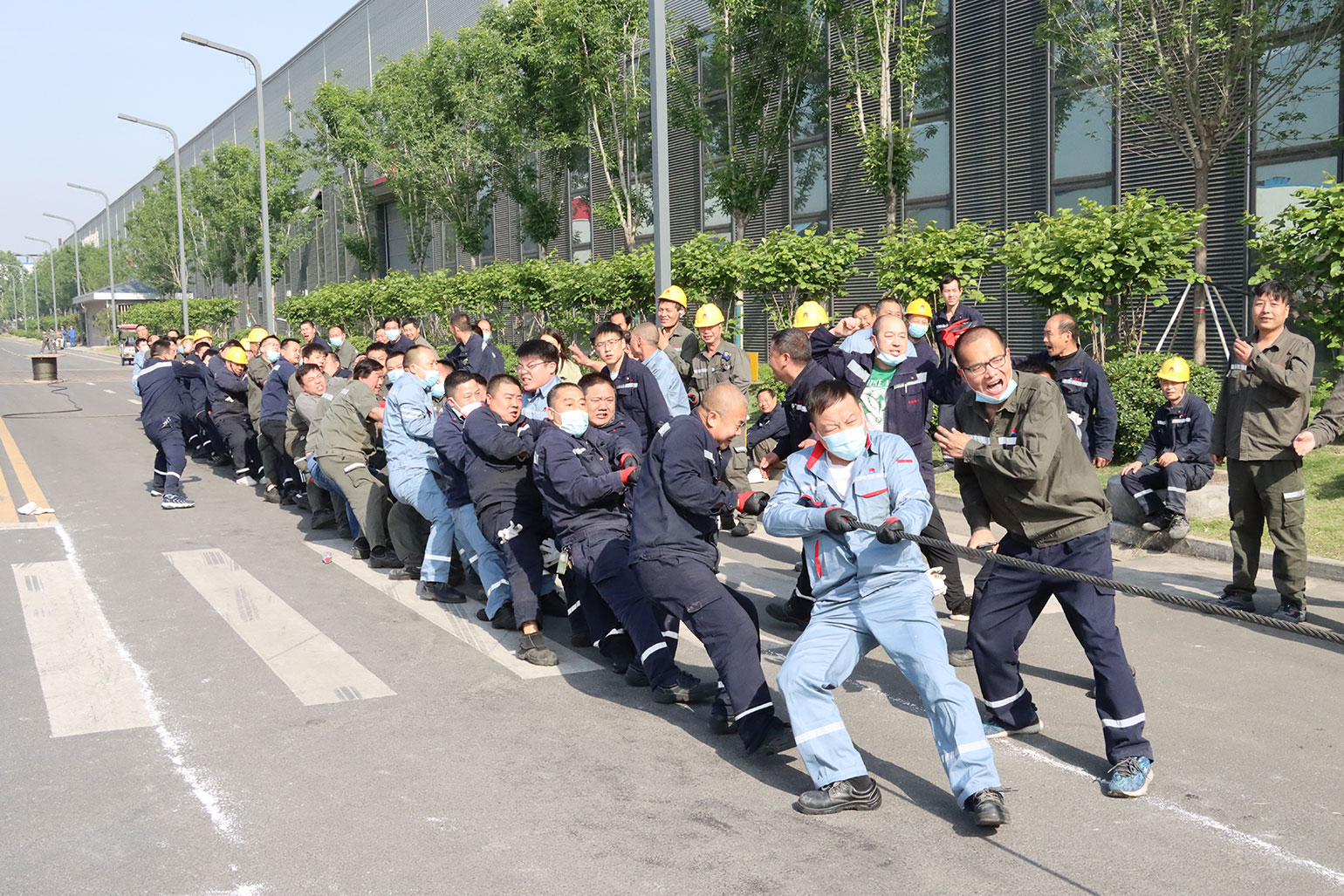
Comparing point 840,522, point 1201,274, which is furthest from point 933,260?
point 840,522

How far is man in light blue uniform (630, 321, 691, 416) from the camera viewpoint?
30.7 feet

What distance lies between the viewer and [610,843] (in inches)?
173

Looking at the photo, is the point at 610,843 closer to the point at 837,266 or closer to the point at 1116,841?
the point at 1116,841

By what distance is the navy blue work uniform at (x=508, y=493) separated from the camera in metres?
7.32

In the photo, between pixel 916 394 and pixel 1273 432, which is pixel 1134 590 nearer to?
pixel 916 394

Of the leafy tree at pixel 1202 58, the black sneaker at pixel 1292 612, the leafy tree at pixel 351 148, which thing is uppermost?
the leafy tree at pixel 351 148

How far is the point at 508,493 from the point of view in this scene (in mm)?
7414

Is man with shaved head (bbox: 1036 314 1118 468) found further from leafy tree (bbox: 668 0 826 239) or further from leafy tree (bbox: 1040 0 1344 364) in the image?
leafy tree (bbox: 668 0 826 239)

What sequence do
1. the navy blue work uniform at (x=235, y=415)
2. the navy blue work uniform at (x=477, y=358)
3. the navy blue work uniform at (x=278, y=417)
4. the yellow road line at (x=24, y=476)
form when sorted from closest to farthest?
1. the yellow road line at (x=24, y=476)
2. the navy blue work uniform at (x=477, y=358)
3. the navy blue work uniform at (x=278, y=417)
4. the navy blue work uniform at (x=235, y=415)

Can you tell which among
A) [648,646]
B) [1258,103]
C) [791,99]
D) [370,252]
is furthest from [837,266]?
[370,252]

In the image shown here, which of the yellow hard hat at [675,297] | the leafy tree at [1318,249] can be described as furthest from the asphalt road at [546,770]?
the yellow hard hat at [675,297]

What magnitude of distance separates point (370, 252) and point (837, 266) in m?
29.1

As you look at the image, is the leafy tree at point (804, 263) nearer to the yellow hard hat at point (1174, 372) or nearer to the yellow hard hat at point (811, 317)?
the yellow hard hat at point (1174, 372)

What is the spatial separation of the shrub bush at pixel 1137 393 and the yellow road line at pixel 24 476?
10.9m
